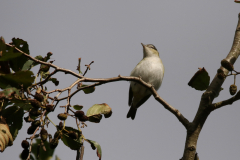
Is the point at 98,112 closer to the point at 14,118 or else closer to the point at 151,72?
the point at 14,118

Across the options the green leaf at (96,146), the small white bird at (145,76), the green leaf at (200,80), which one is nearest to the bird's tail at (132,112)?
the small white bird at (145,76)

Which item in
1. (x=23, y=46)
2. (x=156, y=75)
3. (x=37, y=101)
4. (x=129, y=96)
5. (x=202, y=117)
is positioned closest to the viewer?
(x=37, y=101)

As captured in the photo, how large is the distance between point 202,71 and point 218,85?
247 mm

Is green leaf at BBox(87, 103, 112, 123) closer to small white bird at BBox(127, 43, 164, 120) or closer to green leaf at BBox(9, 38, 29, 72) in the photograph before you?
green leaf at BBox(9, 38, 29, 72)

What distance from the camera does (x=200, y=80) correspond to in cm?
282

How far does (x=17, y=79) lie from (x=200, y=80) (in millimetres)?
1768

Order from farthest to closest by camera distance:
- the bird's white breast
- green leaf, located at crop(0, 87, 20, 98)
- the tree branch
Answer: the bird's white breast → the tree branch → green leaf, located at crop(0, 87, 20, 98)

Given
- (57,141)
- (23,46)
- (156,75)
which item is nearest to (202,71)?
(57,141)

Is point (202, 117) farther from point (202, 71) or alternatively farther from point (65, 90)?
point (65, 90)

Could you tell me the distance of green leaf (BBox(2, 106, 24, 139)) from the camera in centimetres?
225

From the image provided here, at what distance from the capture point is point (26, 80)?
6.97 feet

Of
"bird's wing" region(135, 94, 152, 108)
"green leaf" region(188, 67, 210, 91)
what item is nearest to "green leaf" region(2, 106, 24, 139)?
"green leaf" region(188, 67, 210, 91)

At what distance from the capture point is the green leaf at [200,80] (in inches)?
109

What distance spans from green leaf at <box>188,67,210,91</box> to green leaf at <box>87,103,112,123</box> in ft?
3.06
